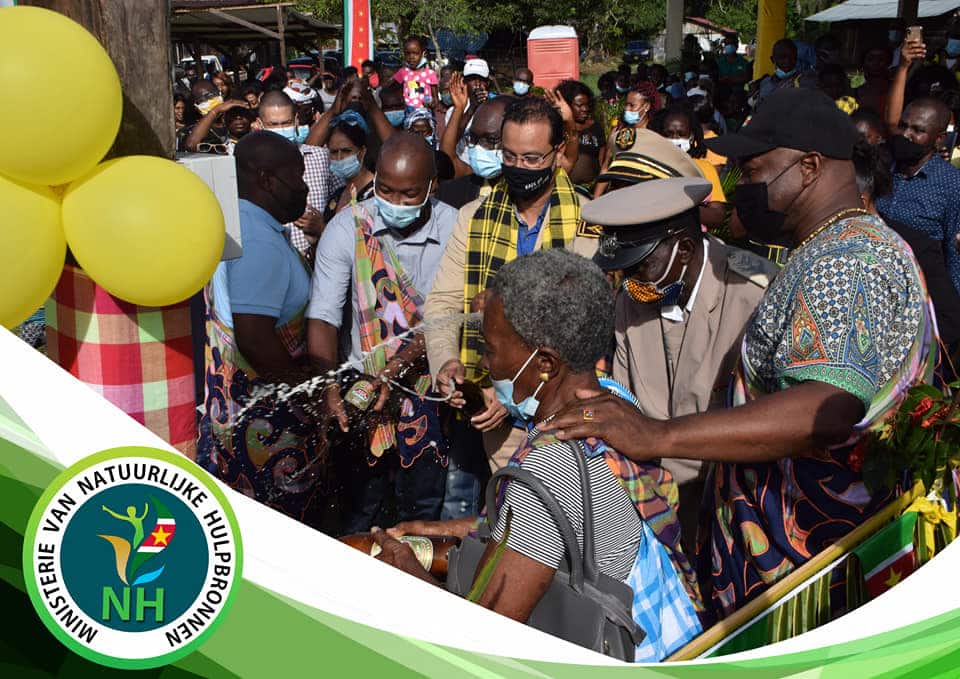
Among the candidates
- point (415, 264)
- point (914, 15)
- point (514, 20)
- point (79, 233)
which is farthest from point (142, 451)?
point (514, 20)

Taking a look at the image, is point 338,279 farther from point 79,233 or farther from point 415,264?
point 79,233

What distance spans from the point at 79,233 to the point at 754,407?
1569 millimetres

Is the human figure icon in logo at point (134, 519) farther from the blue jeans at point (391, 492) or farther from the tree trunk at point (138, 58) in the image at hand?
the blue jeans at point (391, 492)

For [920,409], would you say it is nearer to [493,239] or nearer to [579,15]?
[493,239]

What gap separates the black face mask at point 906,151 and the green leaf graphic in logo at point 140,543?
4.96 m

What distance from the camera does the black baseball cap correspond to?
96.3 inches

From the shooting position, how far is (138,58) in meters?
2.22

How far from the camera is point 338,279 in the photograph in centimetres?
416

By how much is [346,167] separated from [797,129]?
459 centimetres

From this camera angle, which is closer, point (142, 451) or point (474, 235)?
point (142, 451)

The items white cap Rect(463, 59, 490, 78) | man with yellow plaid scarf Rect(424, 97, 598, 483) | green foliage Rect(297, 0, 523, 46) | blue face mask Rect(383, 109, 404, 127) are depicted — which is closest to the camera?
man with yellow plaid scarf Rect(424, 97, 598, 483)

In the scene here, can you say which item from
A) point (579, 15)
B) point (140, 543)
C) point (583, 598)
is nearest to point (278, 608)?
point (140, 543)

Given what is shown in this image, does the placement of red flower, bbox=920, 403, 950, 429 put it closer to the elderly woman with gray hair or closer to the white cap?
the elderly woman with gray hair

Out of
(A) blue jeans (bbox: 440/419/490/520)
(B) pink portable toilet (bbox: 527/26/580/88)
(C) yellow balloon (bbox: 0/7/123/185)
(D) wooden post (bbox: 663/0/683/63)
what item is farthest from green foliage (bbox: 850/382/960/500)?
(D) wooden post (bbox: 663/0/683/63)
